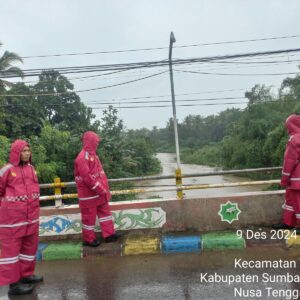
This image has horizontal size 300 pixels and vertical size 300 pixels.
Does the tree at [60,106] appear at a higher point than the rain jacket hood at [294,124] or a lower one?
higher

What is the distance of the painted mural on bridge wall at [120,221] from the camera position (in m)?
6.02

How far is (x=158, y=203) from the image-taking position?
6.05 metres

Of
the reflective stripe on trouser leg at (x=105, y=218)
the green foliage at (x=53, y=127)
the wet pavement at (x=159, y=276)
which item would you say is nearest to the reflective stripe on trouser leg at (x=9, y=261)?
the wet pavement at (x=159, y=276)

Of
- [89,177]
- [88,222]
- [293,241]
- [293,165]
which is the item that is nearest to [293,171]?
[293,165]

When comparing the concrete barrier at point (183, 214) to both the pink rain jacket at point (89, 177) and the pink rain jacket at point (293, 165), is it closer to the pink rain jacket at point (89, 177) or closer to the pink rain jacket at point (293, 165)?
the pink rain jacket at point (89, 177)

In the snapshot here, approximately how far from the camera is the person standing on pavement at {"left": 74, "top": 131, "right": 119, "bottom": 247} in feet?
17.7

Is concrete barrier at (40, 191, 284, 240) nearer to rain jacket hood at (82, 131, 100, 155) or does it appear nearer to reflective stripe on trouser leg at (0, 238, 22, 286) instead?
rain jacket hood at (82, 131, 100, 155)

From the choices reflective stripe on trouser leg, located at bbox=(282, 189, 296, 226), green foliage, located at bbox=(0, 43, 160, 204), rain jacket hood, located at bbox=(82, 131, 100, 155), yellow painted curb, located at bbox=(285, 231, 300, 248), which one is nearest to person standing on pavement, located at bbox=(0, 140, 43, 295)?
rain jacket hood, located at bbox=(82, 131, 100, 155)

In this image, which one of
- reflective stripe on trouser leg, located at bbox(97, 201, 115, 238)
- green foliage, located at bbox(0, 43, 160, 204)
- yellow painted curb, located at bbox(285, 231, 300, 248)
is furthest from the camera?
green foliage, located at bbox(0, 43, 160, 204)

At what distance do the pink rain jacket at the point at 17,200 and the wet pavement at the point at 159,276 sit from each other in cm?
75

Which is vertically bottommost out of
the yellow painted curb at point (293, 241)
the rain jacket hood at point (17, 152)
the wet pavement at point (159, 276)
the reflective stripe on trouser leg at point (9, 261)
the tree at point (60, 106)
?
the wet pavement at point (159, 276)

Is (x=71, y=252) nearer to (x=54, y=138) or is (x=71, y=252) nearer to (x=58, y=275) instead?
(x=58, y=275)

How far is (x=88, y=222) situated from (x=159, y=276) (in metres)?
1.48

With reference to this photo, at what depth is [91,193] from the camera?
217 inches
